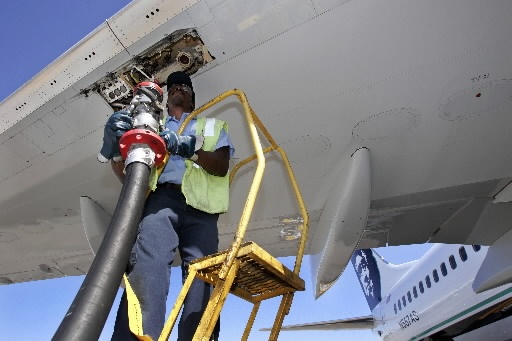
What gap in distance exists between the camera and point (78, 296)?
3.41ft

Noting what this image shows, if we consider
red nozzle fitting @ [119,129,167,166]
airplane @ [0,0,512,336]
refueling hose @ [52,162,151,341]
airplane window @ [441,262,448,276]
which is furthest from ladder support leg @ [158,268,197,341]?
airplane window @ [441,262,448,276]

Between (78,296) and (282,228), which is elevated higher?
(282,228)

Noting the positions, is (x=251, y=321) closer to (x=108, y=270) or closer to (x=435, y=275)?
(x=108, y=270)

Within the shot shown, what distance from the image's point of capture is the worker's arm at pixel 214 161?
2.02 meters

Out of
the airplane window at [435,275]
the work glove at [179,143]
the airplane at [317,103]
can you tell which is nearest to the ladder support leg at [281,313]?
the work glove at [179,143]

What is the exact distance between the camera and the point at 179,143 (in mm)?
1563

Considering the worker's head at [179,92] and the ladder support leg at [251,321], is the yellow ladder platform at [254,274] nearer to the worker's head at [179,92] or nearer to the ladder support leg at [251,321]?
the ladder support leg at [251,321]

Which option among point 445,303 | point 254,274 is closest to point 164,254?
point 254,274

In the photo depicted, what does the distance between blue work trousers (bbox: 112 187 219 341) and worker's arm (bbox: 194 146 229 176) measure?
23 cm

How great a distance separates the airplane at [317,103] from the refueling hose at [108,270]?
166 centimetres

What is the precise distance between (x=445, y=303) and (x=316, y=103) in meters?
10.9

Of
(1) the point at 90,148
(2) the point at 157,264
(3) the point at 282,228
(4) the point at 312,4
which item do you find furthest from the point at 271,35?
(3) the point at 282,228

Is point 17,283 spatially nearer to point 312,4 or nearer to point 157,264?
point 157,264

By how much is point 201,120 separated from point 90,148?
1.81m
